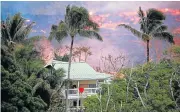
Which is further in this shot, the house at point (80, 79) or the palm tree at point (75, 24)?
the house at point (80, 79)

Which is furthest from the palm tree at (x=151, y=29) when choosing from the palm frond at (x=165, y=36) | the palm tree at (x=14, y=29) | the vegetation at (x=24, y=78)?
the palm tree at (x=14, y=29)

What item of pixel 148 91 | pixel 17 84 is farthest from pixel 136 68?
pixel 17 84

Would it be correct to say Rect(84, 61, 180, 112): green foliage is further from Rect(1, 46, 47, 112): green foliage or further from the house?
the house

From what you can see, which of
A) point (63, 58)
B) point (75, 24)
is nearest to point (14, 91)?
point (75, 24)

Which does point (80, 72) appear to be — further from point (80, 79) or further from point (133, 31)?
point (133, 31)

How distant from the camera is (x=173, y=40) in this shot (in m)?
11.8

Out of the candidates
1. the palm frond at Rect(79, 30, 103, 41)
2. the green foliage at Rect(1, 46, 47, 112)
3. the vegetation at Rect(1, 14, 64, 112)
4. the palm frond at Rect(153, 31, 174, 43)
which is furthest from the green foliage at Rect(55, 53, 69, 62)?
the green foliage at Rect(1, 46, 47, 112)

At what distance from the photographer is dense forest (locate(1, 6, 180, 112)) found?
8594mm

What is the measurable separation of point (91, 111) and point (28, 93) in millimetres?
1869

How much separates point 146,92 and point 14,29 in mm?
4005

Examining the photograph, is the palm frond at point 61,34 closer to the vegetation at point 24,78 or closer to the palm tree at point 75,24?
the palm tree at point 75,24

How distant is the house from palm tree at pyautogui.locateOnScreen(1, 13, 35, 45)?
3.28 metres

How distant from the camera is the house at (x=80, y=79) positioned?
12.9 metres

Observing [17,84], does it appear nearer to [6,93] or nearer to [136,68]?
[6,93]
